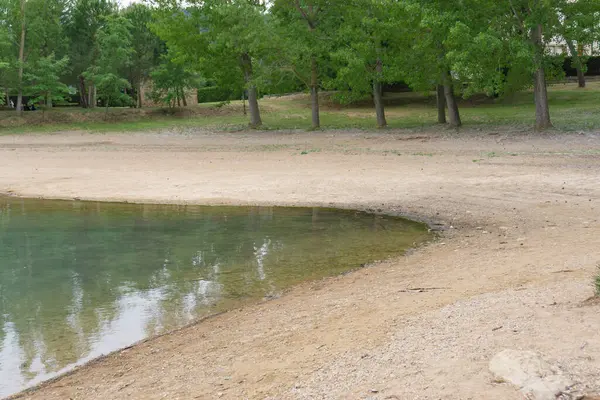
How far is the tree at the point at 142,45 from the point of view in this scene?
4622 centimetres

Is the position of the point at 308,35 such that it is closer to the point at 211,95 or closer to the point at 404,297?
the point at 404,297

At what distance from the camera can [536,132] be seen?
960 inches

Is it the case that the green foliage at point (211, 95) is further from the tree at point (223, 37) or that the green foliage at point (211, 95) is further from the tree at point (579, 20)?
the tree at point (579, 20)

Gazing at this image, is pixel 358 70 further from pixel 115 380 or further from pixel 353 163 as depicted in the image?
pixel 115 380

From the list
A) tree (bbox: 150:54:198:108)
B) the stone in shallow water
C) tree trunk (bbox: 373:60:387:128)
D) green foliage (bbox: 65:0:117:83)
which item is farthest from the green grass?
the stone in shallow water

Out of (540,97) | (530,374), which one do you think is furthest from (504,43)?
(530,374)

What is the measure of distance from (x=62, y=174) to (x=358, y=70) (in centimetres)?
1261

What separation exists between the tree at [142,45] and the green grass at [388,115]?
11.0 feet

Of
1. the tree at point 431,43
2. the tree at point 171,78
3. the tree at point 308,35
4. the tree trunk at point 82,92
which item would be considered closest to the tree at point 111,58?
the tree at point 171,78

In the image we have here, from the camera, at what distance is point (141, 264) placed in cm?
1050

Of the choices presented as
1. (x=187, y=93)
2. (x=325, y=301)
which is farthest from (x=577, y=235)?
(x=187, y=93)

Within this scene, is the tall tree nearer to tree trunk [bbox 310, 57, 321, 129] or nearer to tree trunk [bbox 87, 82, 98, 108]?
tree trunk [bbox 87, 82, 98, 108]

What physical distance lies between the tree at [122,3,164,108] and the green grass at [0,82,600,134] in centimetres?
336

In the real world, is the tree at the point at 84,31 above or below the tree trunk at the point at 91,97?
above
